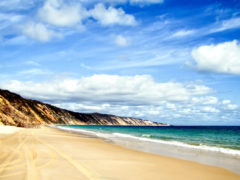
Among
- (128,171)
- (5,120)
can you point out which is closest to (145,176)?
(128,171)

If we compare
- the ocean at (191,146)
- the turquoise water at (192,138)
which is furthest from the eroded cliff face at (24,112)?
the ocean at (191,146)

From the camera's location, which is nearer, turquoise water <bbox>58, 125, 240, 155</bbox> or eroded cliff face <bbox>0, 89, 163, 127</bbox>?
turquoise water <bbox>58, 125, 240, 155</bbox>

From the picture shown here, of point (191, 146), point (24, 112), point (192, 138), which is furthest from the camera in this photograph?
point (24, 112)

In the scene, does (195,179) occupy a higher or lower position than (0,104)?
lower

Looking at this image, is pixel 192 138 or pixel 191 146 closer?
pixel 191 146

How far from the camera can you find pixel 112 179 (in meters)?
6.78

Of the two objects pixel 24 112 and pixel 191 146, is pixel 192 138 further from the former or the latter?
pixel 24 112

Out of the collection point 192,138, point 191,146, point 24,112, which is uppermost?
point 24,112

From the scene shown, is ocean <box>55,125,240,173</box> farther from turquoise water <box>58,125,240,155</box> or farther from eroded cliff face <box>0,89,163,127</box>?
eroded cliff face <box>0,89,163,127</box>

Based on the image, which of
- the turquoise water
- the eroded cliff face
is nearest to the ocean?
the turquoise water

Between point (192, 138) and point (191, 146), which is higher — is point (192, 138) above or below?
below

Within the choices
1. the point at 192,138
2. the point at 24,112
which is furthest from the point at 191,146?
the point at 24,112

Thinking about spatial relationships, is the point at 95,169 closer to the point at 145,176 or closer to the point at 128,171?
the point at 128,171

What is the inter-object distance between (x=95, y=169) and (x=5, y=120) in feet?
167
